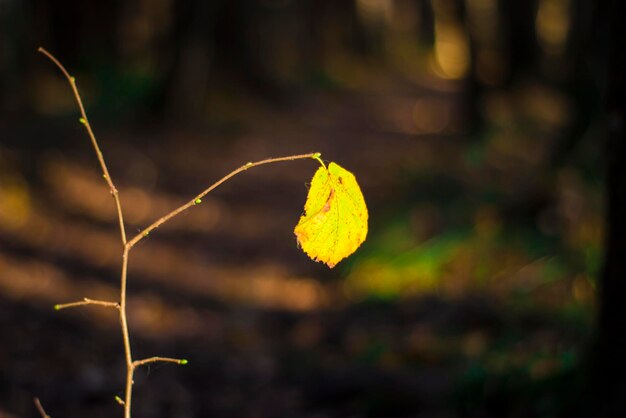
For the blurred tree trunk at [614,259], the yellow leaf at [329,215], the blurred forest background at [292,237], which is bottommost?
the yellow leaf at [329,215]

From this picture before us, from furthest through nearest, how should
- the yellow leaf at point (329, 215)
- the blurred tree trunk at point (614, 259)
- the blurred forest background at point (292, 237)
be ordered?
the blurred forest background at point (292, 237) → the blurred tree trunk at point (614, 259) → the yellow leaf at point (329, 215)

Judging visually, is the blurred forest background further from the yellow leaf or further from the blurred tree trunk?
the yellow leaf

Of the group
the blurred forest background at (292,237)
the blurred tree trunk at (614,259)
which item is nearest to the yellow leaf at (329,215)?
the blurred forest background at (292,237)

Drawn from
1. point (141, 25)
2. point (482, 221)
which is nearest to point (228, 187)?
point (482, 221)

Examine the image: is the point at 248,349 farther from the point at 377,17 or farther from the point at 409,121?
the point at 377,17

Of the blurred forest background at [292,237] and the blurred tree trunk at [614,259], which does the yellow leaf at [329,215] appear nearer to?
the blurred forest background at [292,237]

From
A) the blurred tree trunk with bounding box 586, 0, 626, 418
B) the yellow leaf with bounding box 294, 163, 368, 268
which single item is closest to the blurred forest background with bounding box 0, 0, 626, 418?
the blurred tree trunk with bounding box 586, 0, 626, 418

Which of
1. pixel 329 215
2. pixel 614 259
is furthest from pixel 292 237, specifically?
pixel 329 215

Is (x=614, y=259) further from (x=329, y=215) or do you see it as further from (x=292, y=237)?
(x=292, y=237)
